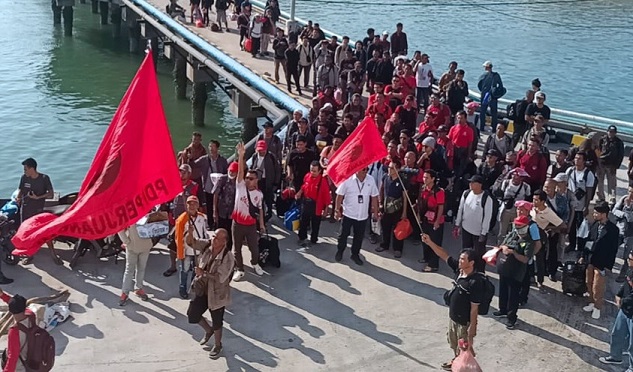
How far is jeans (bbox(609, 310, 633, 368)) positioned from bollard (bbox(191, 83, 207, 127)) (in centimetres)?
1911

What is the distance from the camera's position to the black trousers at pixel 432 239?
34.0 ft

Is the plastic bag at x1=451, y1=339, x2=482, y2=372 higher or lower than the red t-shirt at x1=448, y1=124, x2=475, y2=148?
lower

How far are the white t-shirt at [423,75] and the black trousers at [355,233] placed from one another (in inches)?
284

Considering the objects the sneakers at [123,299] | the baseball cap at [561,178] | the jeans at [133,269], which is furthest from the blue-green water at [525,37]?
the sneakers at [123,299]

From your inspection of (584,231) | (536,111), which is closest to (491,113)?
(536,111)

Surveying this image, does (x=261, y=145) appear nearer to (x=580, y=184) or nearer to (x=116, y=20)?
(x=580, y=184)

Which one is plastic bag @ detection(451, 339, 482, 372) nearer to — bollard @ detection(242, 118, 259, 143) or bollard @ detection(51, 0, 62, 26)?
bollard @ detection(242, 118, 259, 143)

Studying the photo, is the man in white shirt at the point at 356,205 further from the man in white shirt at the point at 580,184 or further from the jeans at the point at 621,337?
the jeans at the point at 621,337

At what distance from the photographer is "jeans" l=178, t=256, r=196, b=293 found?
9453 millimetres

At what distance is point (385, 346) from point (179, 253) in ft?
9.09

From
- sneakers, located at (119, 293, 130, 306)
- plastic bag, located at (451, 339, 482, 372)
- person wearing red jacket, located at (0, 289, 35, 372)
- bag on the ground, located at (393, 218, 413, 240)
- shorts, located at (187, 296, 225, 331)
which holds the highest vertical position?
plastic bag, located at (451, 339, 482, 372)

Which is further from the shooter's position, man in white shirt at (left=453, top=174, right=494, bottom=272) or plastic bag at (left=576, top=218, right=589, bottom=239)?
plastic bag at (left=576, top=218, right=589, bottom=239)

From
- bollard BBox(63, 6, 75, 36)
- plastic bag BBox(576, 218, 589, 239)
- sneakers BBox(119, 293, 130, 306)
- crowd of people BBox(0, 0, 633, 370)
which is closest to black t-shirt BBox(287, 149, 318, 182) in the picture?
crowd of people BBox(0, 0, 633, 370)

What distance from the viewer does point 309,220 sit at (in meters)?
11.1
